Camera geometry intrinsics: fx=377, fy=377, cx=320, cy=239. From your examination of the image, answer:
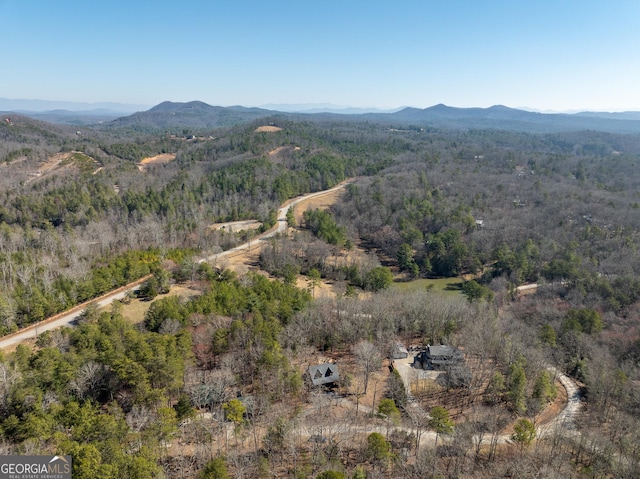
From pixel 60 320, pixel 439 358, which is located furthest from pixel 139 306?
pixel 439 358

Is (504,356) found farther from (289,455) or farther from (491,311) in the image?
(289,455)

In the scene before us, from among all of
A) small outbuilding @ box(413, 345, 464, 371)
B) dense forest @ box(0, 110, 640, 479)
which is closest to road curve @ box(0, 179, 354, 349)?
dense forest @ box(0, 110, 640, 479)

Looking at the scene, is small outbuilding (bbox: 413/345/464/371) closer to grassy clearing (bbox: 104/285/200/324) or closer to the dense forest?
the dense forest

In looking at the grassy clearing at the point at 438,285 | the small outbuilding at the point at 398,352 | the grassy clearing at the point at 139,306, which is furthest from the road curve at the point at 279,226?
the small outbuilding at the point at 398,352

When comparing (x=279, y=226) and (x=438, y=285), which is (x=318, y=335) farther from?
(x=279, y=226)

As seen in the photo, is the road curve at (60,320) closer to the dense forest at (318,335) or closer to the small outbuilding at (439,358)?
the dense forest at (318,335)
